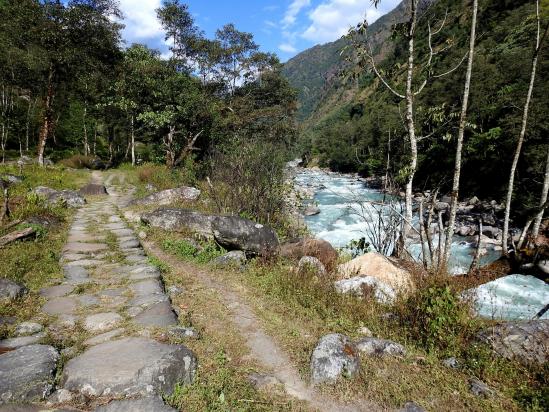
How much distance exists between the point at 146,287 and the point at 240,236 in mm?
2579

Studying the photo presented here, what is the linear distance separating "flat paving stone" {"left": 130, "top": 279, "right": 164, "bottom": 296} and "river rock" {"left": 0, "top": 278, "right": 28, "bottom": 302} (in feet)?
4.98

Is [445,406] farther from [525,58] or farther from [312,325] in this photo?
[525,58]

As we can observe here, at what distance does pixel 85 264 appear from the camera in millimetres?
6641

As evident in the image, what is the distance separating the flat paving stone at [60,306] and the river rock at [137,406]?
220cm

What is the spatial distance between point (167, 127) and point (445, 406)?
2261 centimetres

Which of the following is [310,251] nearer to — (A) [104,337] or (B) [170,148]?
(A) [104,337]

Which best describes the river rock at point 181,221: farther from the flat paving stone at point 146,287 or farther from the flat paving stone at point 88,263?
the flat paving stone at point 146,287

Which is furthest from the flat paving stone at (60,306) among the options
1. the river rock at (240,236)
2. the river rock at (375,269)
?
the river rock at (375,269)

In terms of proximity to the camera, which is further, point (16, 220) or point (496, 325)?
point (16, 220)

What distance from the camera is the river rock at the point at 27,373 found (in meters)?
3.02

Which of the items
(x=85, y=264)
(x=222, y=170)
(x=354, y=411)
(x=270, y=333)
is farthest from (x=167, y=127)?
(x=354, y=411)

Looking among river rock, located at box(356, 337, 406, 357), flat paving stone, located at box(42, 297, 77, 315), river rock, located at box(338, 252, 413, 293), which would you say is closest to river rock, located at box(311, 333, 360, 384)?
river rock, located at box(356, 337, 406, 357)

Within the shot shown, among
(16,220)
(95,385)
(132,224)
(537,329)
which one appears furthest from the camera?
(132,224)

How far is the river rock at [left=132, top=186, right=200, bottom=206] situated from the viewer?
1299 centimetres
